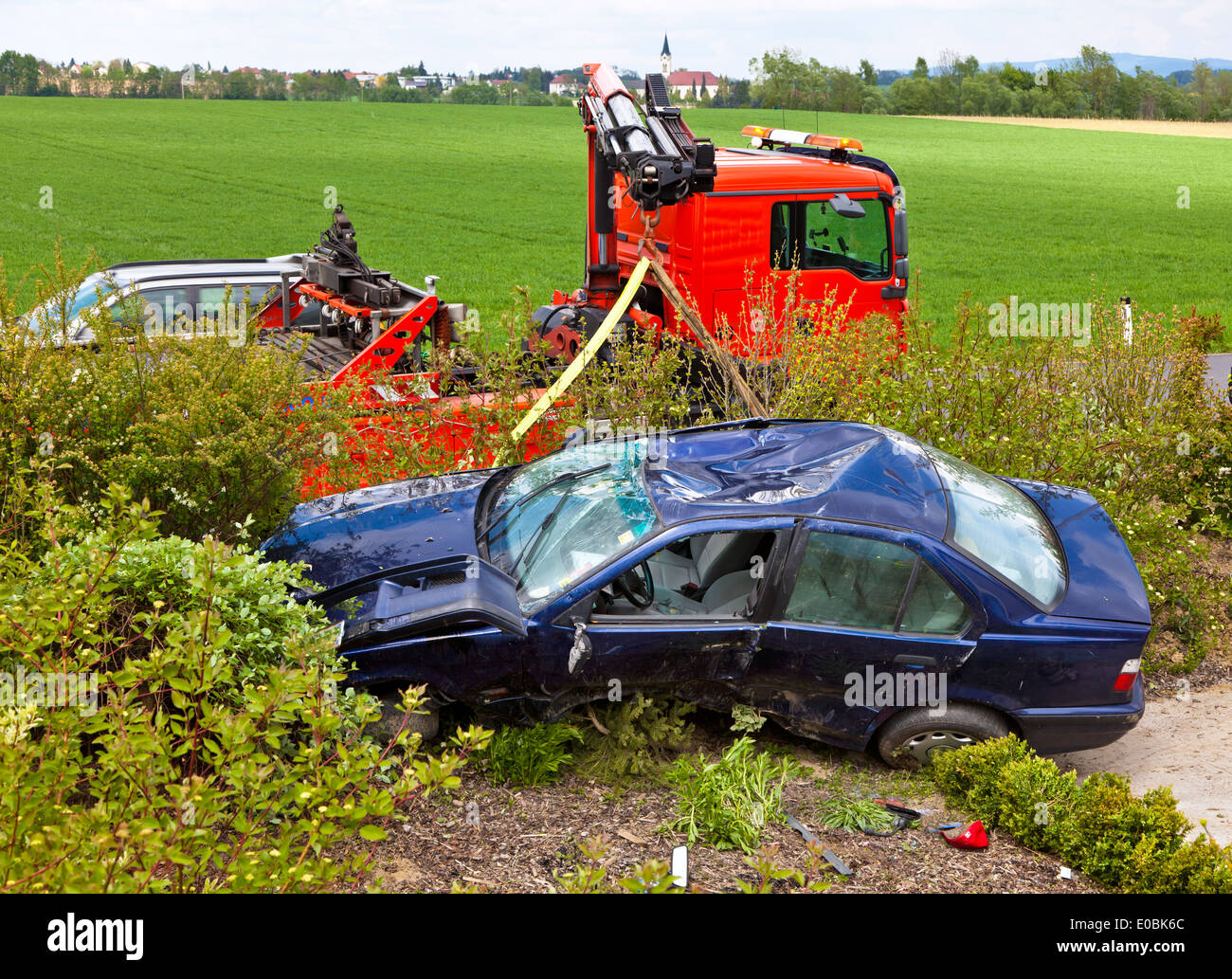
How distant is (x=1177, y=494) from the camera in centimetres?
859

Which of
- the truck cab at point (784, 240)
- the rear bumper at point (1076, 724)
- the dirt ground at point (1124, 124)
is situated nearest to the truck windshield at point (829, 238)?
the truck cab at point (784, 240)

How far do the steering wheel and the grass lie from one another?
542 centimetres

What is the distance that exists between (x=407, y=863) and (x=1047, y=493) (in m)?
4.46

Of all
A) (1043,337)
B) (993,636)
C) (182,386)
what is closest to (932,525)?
(993,636)

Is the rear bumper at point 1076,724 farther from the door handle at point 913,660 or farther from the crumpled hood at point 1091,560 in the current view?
the door handle at point 913,660

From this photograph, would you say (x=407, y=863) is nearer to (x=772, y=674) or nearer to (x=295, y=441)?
(x=772, y=674)

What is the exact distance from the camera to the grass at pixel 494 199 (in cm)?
2694

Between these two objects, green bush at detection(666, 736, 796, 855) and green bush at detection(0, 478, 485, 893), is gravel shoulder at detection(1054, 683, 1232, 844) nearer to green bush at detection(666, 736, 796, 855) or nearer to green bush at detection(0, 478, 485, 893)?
green bush at detection(666, 736, 796, 855)

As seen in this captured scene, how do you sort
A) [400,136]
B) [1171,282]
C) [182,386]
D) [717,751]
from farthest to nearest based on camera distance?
[400,136] → [1171,282] → [182,386] → [717,751]

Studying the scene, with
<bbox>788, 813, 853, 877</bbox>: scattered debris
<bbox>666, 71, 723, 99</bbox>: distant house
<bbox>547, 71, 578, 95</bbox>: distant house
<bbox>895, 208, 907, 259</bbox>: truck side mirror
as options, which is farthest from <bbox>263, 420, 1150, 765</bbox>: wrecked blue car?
<bbox>547, 71, 578, 95</bbox>: distant house

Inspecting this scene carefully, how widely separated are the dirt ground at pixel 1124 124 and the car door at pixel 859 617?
285ft

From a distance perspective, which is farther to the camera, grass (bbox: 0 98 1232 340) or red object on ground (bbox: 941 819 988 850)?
grass (bbox: 0 98 1232 340)

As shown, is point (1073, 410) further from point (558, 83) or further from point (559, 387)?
point (558, 83)

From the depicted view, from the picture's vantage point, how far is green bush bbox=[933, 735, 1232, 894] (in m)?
4.52
